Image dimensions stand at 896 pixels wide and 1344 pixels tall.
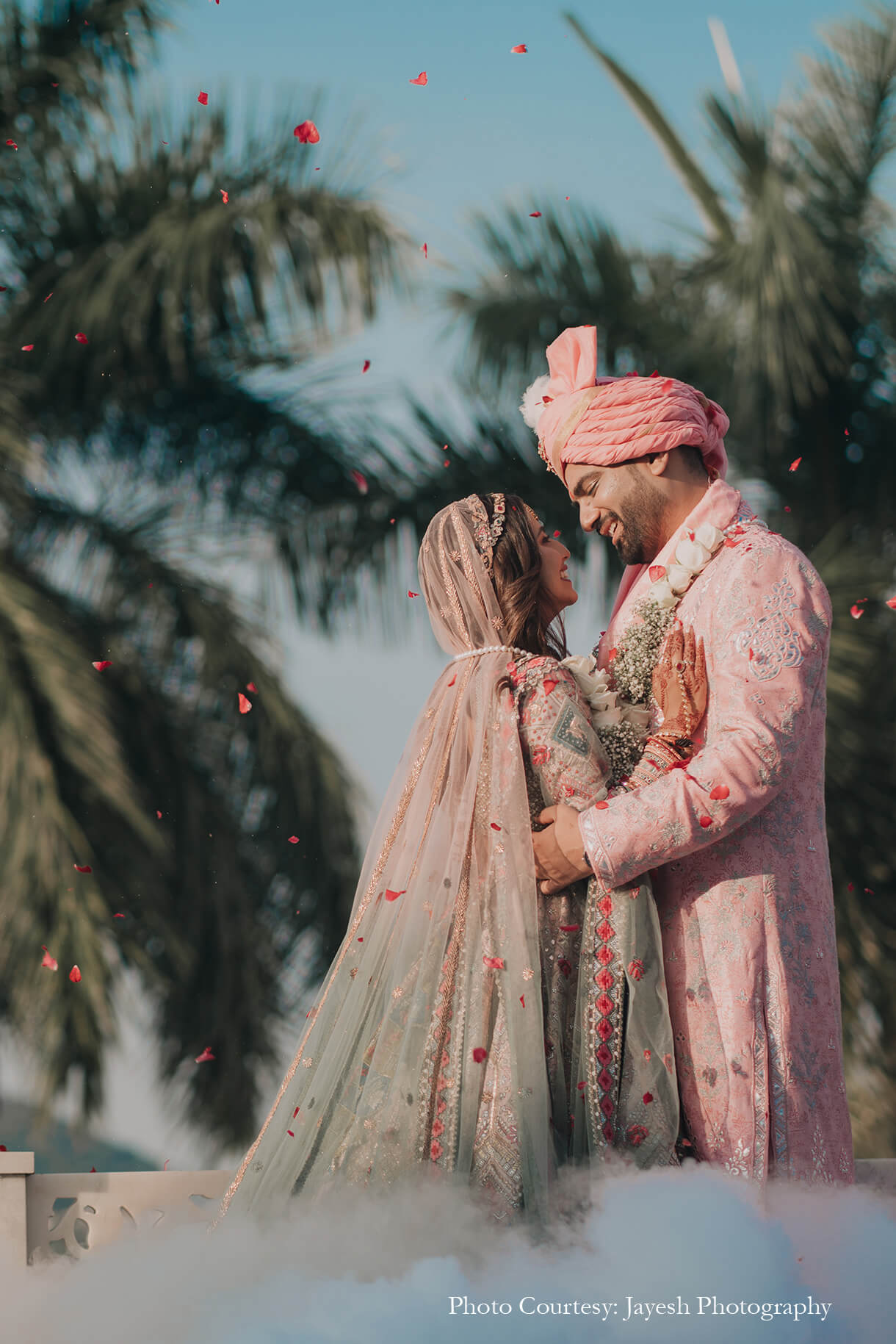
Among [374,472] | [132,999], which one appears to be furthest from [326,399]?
[132,999]

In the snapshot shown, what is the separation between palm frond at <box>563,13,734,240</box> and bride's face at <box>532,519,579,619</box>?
11.0 feet

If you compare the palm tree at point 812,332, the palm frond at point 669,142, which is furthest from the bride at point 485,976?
the palm frond at point 669,142

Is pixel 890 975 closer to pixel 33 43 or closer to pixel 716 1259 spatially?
pixel 716 1259

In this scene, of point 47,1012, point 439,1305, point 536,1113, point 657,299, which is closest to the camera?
point 439,1305

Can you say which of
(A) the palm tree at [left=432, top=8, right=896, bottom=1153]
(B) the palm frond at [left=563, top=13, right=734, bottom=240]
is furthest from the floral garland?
(B) the palm frond at [left=563, top=13, right=734, bottom=240]

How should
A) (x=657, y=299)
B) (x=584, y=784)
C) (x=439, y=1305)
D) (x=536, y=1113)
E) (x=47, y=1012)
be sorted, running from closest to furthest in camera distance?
1. (x=439, y=1305)
2. (x=536, y=1113)
3. (x=584, y=784)
4. (x=47, y=1012)
5. (x=657, y=299)

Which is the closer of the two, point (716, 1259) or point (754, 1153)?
point (716, 1259)

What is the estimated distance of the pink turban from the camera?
212cm

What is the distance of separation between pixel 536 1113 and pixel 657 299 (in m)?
3.88

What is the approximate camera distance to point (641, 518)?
2.16 metres

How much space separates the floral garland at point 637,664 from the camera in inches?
80.8

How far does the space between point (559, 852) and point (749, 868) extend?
0.95 feet

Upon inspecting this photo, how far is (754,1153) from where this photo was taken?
6.00 feet

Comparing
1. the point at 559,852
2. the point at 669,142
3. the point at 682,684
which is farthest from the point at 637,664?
the point at 669,142
